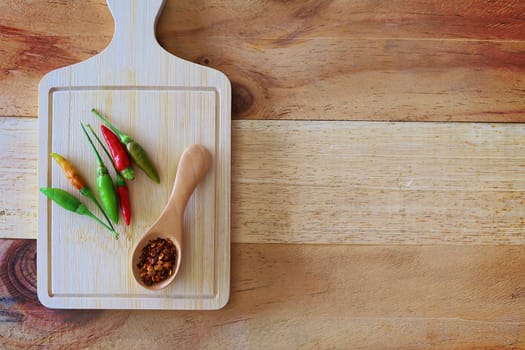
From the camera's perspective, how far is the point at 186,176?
101 centimetres

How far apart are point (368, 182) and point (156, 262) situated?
49 centimetres

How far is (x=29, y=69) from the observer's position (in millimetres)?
1081

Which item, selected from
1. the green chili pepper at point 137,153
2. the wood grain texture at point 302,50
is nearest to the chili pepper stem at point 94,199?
the green chili pepper at point 137,153

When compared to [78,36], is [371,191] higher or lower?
Answer: lower

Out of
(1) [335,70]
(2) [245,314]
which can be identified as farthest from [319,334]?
(1) [335,70]

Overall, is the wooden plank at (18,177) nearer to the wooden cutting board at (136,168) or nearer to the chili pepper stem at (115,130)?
the wooden cutting board at (136,168)

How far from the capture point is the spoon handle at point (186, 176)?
101cm

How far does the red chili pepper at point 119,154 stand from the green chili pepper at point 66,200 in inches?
4.3

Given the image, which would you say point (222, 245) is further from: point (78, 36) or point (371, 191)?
point (78, 36)

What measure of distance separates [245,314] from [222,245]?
0.17m

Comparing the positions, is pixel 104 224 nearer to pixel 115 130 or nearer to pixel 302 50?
pixel 115 130

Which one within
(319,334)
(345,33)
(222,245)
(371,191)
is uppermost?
(345,33)

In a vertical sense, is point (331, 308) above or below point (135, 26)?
below

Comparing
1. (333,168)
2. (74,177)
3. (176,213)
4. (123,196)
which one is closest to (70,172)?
(74,177)
